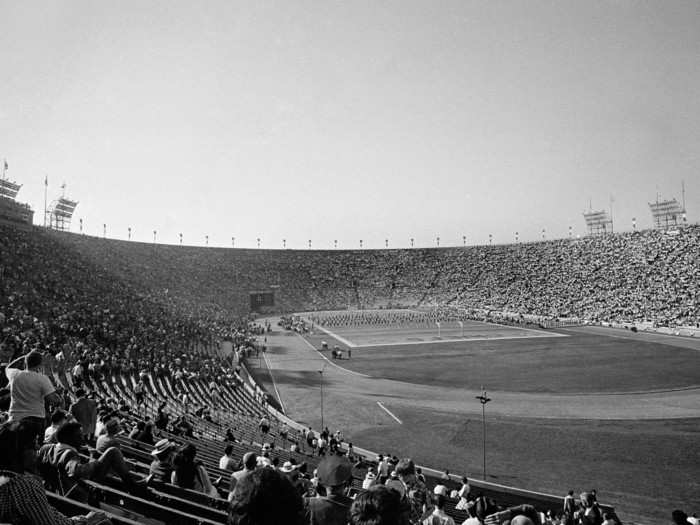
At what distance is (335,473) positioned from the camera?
4387mm

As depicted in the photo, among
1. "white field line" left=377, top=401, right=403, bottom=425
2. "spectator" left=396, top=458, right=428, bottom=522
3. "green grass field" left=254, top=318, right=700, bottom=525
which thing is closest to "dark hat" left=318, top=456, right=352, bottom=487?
"spectator" left=396, top=458, right=428, bottom=522

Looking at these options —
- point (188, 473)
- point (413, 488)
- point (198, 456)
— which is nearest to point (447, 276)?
point (198, 456)

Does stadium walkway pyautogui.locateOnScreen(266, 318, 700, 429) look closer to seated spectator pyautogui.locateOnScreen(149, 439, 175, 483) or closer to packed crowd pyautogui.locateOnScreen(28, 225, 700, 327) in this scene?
seated spectator pyautogui.locateOnScreen(149, 439, 175, 483)

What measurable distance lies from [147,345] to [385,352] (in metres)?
26.8

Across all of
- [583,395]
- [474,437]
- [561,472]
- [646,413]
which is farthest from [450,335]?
[561,472]

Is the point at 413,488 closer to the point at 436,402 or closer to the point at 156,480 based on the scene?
the point at 156,480

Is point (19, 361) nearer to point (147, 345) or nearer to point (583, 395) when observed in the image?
point (147, 345)

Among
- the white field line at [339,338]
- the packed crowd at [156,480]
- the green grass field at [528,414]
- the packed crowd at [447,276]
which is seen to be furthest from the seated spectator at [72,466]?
the packed crowd at [447,276]

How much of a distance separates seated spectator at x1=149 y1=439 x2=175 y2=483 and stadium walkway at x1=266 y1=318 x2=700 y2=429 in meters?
20.8

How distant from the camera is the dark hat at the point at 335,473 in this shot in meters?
4.34

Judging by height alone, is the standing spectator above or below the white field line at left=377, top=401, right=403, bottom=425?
above

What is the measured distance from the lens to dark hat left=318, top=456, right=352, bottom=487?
14.3ft

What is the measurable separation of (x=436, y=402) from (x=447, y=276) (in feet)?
302

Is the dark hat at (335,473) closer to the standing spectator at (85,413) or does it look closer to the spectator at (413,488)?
the spectator at (413,488)
